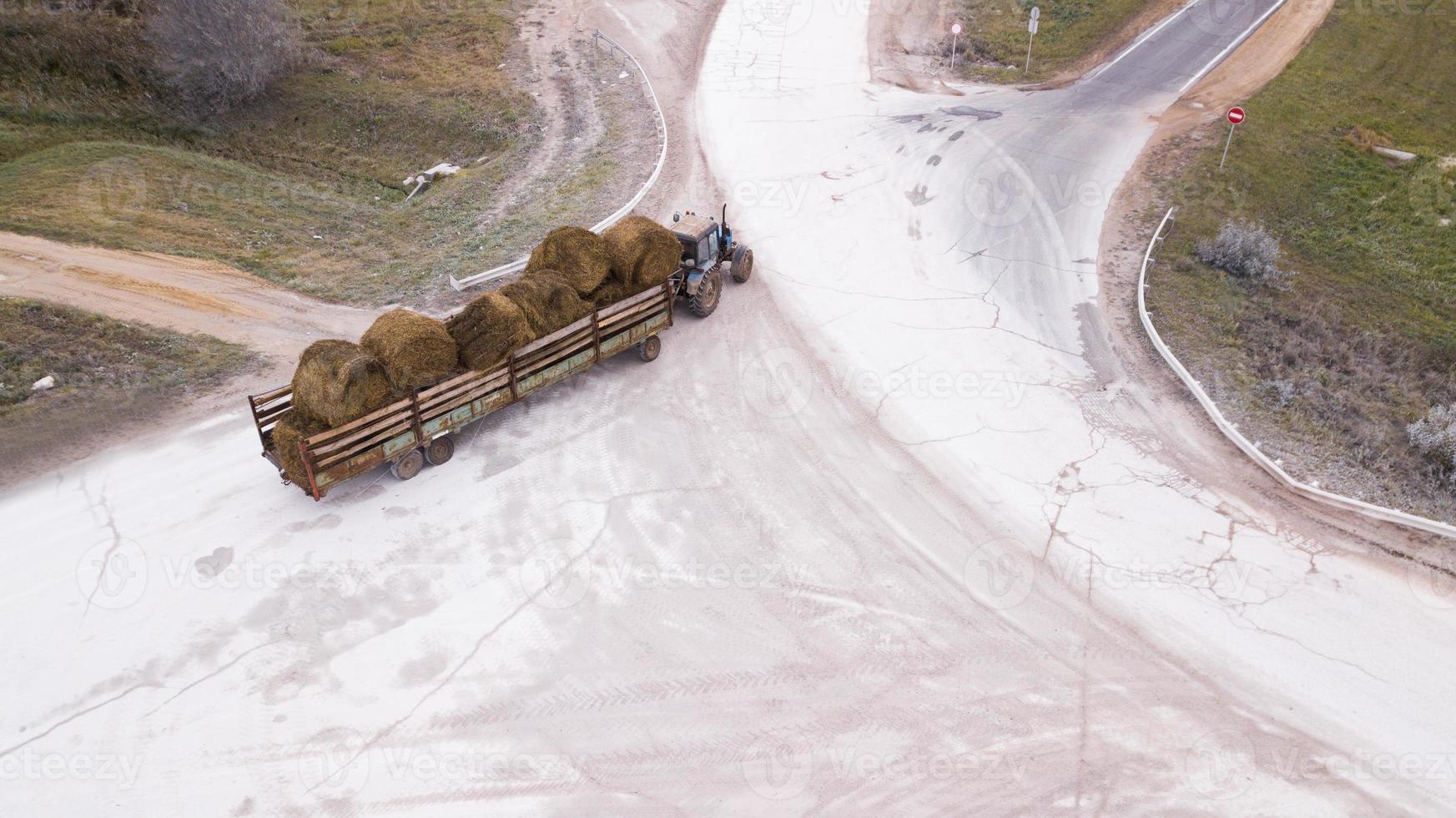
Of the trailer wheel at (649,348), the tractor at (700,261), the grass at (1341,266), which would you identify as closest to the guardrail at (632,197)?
the tractor at (700,261)

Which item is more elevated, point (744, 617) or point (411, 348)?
point (411, 348)

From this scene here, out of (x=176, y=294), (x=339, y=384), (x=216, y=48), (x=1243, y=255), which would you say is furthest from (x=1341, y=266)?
(x=216, y=48)

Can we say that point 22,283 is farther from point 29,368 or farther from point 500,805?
point 500,805

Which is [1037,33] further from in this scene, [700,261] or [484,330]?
[484,330]

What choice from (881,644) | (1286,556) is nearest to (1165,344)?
(1286,556)

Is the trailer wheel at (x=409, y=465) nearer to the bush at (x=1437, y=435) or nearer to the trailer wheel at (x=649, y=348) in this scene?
the trailer wheel at (x=649, y=348)

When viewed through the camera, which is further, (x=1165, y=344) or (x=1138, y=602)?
(x=1165, y=344)
